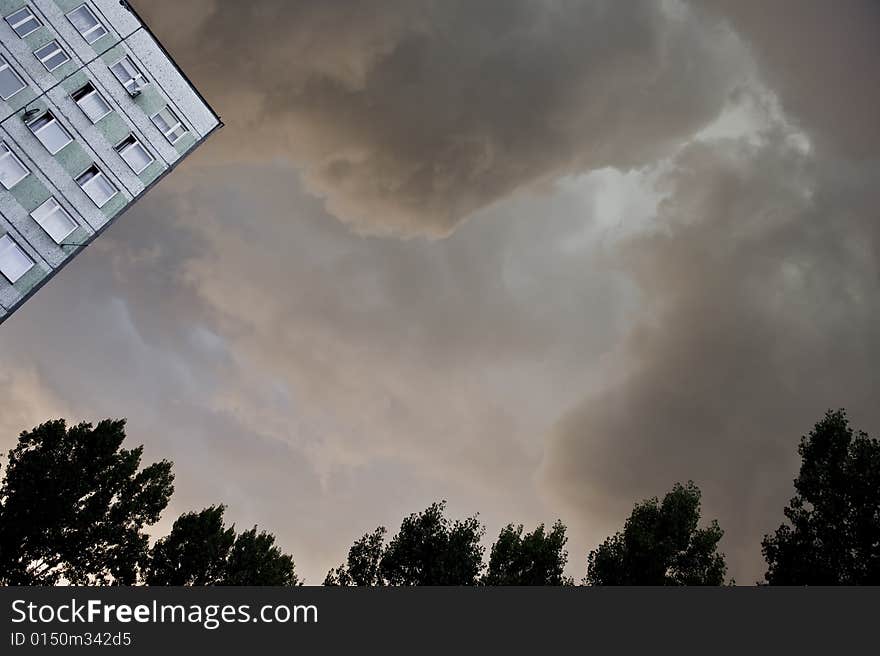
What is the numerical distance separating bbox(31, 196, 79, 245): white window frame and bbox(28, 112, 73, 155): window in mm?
2762

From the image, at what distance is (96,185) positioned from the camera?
29484mm

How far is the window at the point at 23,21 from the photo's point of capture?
2733 cm

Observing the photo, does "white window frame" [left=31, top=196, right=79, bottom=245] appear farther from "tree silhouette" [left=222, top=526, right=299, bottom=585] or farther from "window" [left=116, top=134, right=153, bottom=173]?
"tree silhouette" [left=222, top=526, right=299, bottom=585]

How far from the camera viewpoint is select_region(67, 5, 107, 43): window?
2949 cm

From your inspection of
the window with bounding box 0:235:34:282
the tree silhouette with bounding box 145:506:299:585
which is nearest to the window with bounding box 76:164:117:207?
the window with bounding box 0:235:34:282

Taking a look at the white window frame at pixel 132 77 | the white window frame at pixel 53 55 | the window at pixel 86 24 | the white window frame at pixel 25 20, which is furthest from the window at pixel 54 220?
the window at pixel 86 24

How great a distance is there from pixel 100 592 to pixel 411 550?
17.8 metres

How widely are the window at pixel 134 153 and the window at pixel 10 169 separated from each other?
16.3 ft

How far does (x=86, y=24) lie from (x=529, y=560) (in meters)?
40.3

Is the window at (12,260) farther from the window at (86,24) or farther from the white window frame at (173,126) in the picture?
the window at (86,24)

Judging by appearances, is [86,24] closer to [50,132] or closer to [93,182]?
[50,132]

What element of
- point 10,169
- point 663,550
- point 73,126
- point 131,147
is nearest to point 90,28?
point 73,126

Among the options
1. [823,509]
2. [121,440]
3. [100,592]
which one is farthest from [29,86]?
[823,509]

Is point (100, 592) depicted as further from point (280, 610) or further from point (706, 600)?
point (706, 600)
